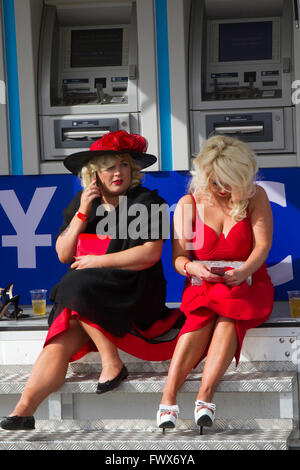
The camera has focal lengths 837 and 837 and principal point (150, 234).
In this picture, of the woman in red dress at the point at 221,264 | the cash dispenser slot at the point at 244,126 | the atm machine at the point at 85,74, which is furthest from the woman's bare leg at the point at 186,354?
the atm machine at the point at 85,74

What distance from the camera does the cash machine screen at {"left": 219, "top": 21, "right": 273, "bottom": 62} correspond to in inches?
188

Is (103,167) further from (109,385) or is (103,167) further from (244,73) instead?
→ (244,73)

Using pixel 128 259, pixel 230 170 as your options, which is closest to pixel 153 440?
pixel 128 259

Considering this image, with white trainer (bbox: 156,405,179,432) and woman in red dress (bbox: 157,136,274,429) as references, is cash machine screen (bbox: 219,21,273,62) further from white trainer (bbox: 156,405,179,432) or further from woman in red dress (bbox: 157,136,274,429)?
white trainer (bbox: 156,405,179,432)

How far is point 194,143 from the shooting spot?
15.8 ft

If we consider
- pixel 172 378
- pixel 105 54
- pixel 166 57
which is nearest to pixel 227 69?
pixel 166 57

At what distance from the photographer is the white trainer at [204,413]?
11.2 ft

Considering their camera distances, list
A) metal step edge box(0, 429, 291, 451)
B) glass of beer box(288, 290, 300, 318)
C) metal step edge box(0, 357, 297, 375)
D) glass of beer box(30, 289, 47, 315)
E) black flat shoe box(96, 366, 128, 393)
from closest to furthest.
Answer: metal step edge box(0, 429, 291, 451) → black flat shoe box(96, 366, 128, 393) → metal step edge box(0, 357, 297, 375) → glass of beer box(288, 290, 300, 318) → glass of beer box(30, 289, 47, 315)

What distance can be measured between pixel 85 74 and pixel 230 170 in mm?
1553

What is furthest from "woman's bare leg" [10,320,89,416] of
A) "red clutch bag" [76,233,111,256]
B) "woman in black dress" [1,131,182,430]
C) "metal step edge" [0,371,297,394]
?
"red clutch bag" [76,233,111,256]

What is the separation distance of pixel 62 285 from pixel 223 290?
0.71 m

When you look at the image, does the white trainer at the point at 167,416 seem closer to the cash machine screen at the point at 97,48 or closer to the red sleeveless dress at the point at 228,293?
the red sleeveless dress at the point at 228,293

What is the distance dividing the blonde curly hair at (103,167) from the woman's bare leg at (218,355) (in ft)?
2.81

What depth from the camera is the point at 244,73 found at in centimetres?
479
